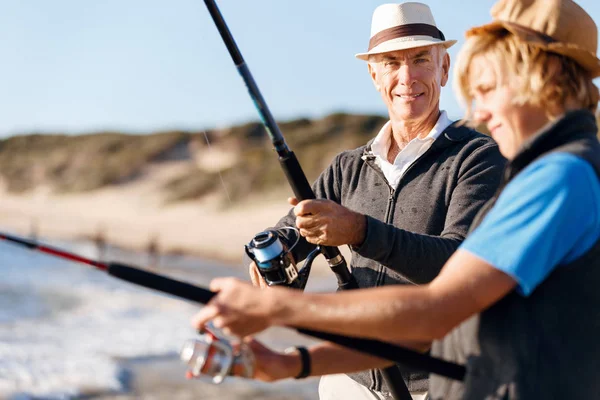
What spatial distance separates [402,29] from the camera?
2.76m

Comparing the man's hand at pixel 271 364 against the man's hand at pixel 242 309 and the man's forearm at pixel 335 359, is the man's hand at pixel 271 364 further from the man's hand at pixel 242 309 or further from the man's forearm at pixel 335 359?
the man's hand at pixel 242 309

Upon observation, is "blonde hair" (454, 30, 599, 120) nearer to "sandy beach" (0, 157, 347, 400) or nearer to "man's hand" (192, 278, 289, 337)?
"man's hand" (192, 278, 289, 337)

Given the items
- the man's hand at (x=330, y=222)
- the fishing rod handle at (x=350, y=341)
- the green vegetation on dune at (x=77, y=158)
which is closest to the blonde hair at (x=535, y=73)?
the fishing rod handle at (x=350, y=341)

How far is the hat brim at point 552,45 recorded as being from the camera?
1.47 meters

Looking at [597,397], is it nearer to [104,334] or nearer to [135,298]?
[104,334]

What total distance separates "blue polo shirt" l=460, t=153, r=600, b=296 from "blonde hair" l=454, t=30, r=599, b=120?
142mm

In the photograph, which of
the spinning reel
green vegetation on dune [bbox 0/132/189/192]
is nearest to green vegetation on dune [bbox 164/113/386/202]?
green vegetation on dune [bbox 0/132/189/192]

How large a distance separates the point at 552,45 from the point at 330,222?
2.89 ft

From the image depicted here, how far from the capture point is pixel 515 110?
4.88ft

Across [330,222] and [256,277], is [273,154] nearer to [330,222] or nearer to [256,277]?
[256,277]

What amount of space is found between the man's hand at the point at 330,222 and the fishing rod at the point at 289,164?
0.23 metres

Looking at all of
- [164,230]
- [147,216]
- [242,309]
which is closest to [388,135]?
[242,309]

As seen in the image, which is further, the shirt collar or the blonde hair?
the shirt collar

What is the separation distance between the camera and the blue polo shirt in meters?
1.34
